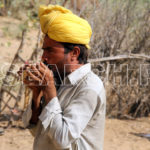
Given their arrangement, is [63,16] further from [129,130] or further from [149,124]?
[149,124]

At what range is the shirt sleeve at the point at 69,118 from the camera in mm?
1650

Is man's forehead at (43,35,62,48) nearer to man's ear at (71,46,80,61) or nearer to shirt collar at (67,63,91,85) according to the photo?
man's ear at (71,46,80,61)

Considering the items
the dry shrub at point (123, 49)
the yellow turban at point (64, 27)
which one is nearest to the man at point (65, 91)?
the yellow turban at point (64, 27)

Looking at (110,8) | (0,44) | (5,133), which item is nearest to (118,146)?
(5,133)

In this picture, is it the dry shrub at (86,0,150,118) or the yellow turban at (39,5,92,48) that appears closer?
the yellow turban at (39,5,92,48)

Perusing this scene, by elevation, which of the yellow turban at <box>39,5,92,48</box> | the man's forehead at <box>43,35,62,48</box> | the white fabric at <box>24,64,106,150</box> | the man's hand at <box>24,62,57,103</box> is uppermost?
the yellow turban at <box>39,5,92,48</box>

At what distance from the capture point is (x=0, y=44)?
1031cm

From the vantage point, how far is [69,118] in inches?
65.7

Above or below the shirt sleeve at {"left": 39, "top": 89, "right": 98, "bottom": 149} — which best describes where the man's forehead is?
above

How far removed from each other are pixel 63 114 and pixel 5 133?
3700mm

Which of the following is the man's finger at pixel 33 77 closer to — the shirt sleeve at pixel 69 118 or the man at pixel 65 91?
the man at pixel 65 91

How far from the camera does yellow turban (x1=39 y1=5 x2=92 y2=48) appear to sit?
6.24 ft

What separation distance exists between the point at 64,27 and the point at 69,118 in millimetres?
609

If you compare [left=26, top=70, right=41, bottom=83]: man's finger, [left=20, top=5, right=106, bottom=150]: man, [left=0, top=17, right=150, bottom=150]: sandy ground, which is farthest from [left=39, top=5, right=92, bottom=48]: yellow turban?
[left=0, top=17, right=150, bottom=150]: sandy ground
